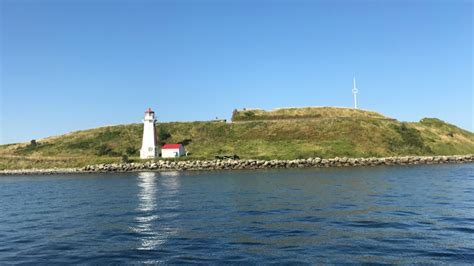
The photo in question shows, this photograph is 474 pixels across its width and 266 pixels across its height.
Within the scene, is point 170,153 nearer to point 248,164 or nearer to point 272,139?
point 248,164

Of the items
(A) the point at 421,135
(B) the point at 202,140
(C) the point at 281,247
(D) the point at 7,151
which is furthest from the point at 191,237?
(D) the point at 7,151

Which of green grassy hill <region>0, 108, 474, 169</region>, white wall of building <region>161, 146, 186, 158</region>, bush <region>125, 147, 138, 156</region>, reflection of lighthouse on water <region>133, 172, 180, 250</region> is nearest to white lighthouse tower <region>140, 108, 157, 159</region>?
white wall of building <region>161, 146, 186, 158</region>

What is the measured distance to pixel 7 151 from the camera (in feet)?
388

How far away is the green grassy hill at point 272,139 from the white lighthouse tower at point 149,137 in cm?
454

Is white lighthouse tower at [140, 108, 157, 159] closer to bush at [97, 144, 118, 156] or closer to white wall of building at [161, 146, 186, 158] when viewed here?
white wall of building at [161, 146, 186, 158]

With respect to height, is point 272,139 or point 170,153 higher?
point 272,139

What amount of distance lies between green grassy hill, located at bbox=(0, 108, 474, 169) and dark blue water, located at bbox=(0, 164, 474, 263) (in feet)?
191

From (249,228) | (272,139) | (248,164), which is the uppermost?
(272,139)

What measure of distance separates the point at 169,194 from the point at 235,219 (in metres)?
16.9

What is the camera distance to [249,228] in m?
22.4

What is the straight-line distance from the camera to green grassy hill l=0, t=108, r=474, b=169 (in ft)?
325

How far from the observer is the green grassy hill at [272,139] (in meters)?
99.0

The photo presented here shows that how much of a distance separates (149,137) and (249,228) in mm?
76471

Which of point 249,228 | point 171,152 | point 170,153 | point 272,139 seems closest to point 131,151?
point 170,153
